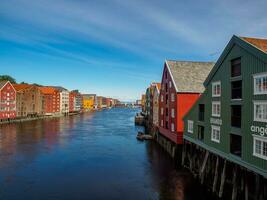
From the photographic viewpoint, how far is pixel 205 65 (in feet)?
144

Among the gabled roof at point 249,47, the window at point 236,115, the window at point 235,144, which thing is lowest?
the window at point 235,144

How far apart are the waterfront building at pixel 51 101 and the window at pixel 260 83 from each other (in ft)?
452

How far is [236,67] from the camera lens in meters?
20.4

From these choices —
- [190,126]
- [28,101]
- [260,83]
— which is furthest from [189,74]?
[28,101]

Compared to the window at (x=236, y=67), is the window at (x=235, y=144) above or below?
below

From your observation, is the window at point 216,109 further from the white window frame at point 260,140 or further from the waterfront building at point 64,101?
the waterfront building at point 64,101

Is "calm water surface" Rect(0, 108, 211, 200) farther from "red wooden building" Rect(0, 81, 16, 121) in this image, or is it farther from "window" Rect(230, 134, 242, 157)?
"red wooden building" Rect(0, 81, 16, 121)

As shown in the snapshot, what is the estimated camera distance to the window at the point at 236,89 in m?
20.0

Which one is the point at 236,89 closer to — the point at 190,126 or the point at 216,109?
the point at 216,109

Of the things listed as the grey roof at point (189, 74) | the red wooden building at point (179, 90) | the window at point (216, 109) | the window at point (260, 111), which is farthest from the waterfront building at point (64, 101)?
the window at point (260, 111)

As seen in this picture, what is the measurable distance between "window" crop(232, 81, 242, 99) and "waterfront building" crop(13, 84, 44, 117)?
11151cm

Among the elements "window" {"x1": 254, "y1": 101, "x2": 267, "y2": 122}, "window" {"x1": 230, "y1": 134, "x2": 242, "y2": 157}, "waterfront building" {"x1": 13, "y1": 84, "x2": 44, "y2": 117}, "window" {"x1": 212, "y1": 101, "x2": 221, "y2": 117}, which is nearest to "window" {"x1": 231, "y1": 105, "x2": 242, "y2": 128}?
"window" {"x1": 230, "y1": 134, "x2": 242, "y2": 157}

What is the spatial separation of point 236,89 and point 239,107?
1.60 meters

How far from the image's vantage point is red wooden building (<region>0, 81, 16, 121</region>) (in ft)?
319
